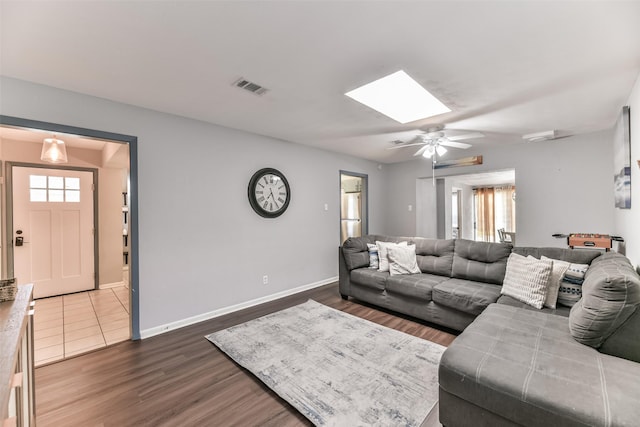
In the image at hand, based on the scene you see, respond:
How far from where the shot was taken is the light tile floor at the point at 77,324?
2.68 meters

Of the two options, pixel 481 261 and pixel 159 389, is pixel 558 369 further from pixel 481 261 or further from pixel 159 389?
pixel 159 389

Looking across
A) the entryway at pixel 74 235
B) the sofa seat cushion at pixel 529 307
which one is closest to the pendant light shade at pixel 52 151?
the entryway at pixel 74 235

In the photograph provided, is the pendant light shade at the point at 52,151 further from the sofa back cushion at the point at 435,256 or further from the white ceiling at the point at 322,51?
the sofa back cushion at the point at 435,256

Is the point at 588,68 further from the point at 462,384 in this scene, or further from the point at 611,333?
the point at 462,384

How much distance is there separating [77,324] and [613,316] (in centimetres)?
501

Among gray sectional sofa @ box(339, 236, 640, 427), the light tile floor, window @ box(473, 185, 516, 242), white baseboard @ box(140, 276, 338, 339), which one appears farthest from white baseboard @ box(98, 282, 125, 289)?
Answer: window @ box(473, 185, 516, 242)

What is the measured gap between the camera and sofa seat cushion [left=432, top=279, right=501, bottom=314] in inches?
108

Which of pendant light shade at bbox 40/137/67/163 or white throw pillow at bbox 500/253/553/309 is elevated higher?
pendant light shade at bbox 40/137/67/163

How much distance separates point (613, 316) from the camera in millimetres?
1587

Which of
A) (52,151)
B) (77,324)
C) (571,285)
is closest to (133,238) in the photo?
(77,324)

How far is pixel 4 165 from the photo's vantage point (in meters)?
3.92

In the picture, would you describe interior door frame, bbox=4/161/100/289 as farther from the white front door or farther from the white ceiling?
the white ceiling

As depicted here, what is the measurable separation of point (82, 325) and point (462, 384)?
13.3 ft

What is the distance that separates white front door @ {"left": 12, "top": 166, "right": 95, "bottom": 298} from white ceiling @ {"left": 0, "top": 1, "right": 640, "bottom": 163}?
2.86 metres
